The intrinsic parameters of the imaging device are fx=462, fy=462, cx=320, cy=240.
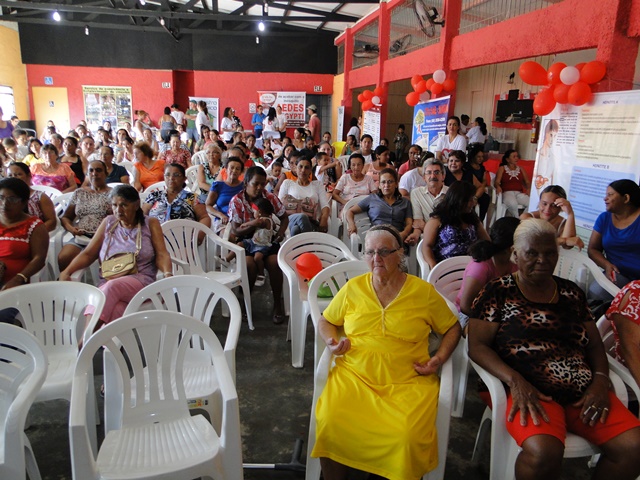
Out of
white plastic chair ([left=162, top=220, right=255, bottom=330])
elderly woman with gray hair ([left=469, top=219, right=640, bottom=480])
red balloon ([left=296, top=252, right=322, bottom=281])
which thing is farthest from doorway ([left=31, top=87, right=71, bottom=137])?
elderly woman with gray hair ([left=469, top=219, right=640, bottom=480])

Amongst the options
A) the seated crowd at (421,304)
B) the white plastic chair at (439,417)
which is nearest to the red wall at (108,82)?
the seated crowd at (421,304)

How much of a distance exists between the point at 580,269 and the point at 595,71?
6.40 ft

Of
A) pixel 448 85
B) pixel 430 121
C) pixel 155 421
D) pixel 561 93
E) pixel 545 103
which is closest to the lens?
pixel 155 421

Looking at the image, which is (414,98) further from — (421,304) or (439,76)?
(421,304)

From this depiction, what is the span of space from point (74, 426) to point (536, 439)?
5.18 ft

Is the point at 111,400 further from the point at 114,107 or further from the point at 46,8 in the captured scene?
the point at 114,107

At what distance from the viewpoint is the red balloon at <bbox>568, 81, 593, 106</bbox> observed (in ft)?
13.6

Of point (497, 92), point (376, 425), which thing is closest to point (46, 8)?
point (497, 92)

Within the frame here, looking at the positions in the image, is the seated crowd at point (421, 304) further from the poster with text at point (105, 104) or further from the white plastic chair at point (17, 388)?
the poster with text at point (105, 104)

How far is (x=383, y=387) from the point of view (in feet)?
6.33

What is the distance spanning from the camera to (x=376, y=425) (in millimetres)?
1765


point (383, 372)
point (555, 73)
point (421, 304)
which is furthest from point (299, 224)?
point (555, 73)

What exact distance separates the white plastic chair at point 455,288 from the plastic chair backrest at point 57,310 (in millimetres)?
1865

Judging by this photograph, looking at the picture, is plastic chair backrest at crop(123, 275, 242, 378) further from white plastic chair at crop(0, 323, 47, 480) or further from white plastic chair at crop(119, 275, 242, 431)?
white plastic chair at crop(0, 323, 47, 480)
